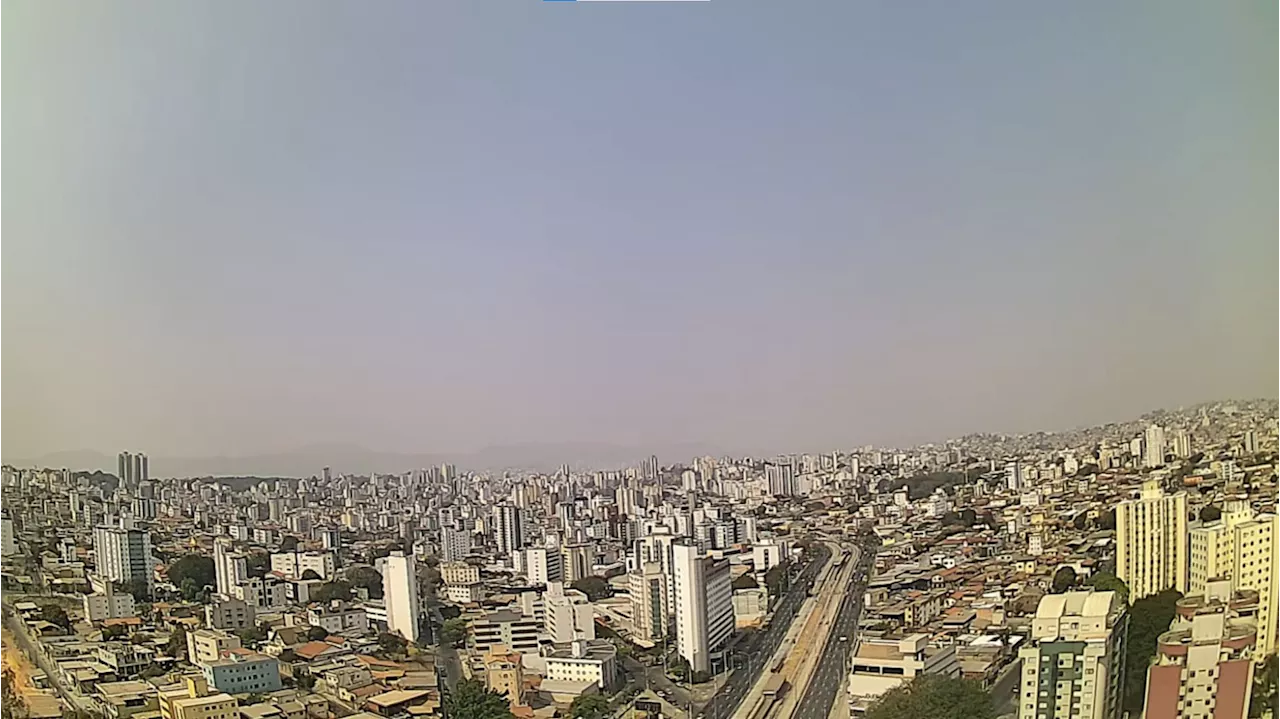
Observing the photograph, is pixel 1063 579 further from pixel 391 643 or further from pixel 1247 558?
pixel 391 643

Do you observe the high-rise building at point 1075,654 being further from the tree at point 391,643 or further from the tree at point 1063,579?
the tree at point 391,643

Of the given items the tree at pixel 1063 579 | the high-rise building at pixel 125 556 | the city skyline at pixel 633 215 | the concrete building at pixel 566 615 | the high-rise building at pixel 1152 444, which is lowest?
the concrete building at pixel 566 615

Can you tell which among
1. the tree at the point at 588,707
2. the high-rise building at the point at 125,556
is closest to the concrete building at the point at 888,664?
the tree at the point at 588,707

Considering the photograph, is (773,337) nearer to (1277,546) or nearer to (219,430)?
(1277,546)

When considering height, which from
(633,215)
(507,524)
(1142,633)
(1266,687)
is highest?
(633,215)

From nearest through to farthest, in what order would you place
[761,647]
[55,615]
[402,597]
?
[761,647] < [402,597] < [55,615]

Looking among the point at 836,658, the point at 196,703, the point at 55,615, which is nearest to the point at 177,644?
the point at 196,703

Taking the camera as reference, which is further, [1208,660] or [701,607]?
[701,607]
